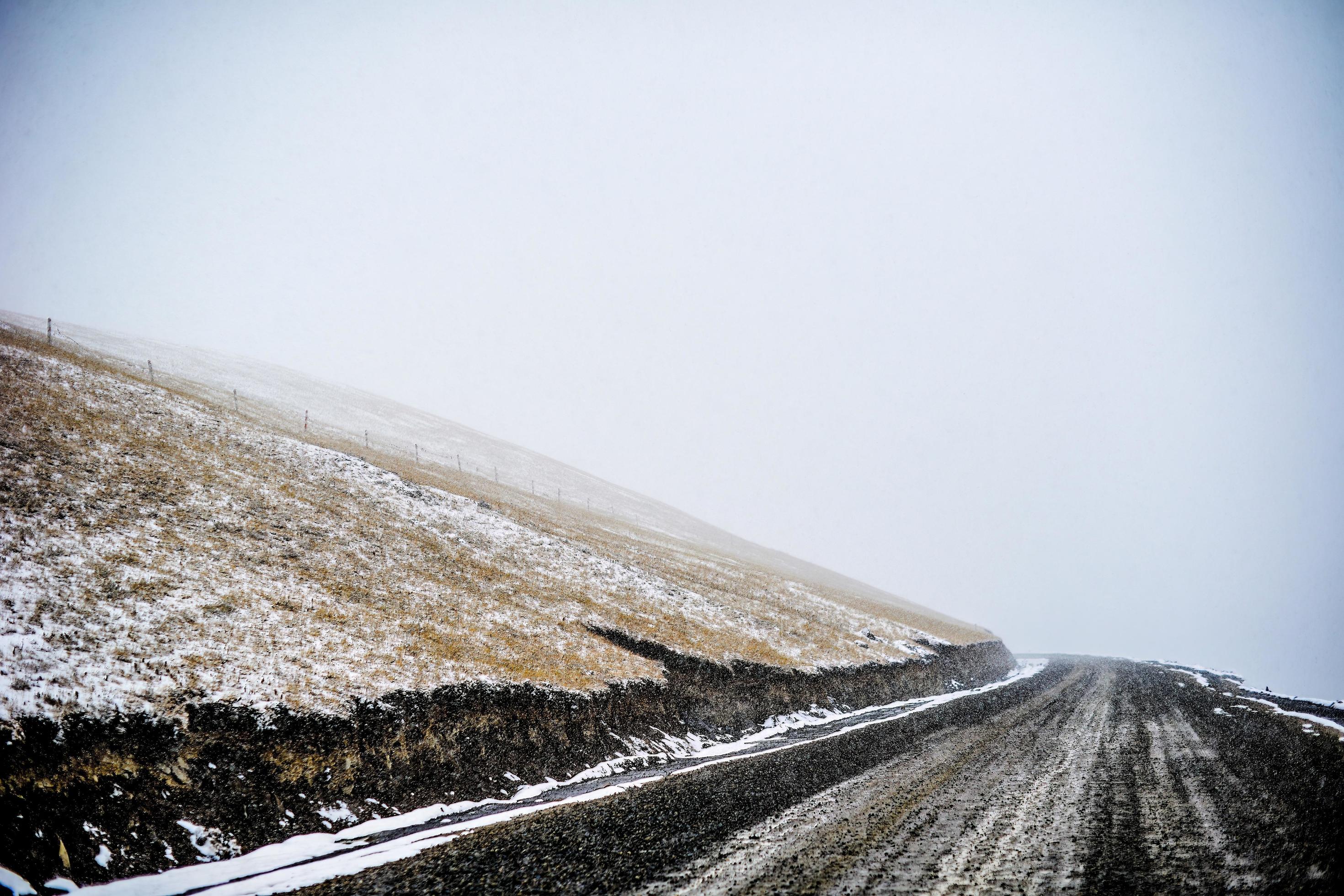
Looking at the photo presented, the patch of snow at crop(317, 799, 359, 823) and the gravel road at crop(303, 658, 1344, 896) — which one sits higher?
the gravel road at crop(303, 658, 1344, 896)

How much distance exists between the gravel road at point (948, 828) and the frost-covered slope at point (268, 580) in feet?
20.6

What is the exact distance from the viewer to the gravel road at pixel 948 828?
7695 mm

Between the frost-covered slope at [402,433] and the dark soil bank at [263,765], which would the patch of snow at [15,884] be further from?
the frost-covered slope at [402,433]

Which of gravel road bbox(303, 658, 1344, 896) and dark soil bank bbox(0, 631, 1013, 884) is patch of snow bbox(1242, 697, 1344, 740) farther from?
dark soil bank bbox(0, 631, 1013, 884)

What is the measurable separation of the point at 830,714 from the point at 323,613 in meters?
19.9

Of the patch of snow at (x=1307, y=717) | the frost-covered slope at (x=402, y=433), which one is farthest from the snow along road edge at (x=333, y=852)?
the frost-covered slope at (x=402, y=433)

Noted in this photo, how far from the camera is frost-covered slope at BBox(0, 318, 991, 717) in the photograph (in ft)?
39.5

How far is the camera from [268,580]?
56.6ft

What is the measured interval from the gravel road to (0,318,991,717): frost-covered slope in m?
6.28

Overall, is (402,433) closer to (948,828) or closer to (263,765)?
(263,765)

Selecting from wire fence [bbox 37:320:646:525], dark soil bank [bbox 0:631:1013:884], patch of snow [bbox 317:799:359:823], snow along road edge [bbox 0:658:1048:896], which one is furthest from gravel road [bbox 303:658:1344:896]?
wire fence [bbox 37:320:646:525]

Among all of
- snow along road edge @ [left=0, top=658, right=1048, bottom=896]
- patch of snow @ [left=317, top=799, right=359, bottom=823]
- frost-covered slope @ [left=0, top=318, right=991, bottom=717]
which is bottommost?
patch of snow @ [left=317, top=799, right=359, bottom=823]

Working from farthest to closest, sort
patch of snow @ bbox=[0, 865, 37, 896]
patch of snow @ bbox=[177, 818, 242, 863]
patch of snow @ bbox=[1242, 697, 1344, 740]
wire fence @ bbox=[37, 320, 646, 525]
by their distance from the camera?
wire fence @ bbox=[37, 320, 646, 525], patch of snow @ bbox=[1242, 697, 1344, 740], patch of snow @ bbox=[177, 818, 242, 863], patch of snow @ bbox=[0, 865, 37, 896]

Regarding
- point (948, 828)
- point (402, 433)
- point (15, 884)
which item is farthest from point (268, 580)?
point (402, 433)
